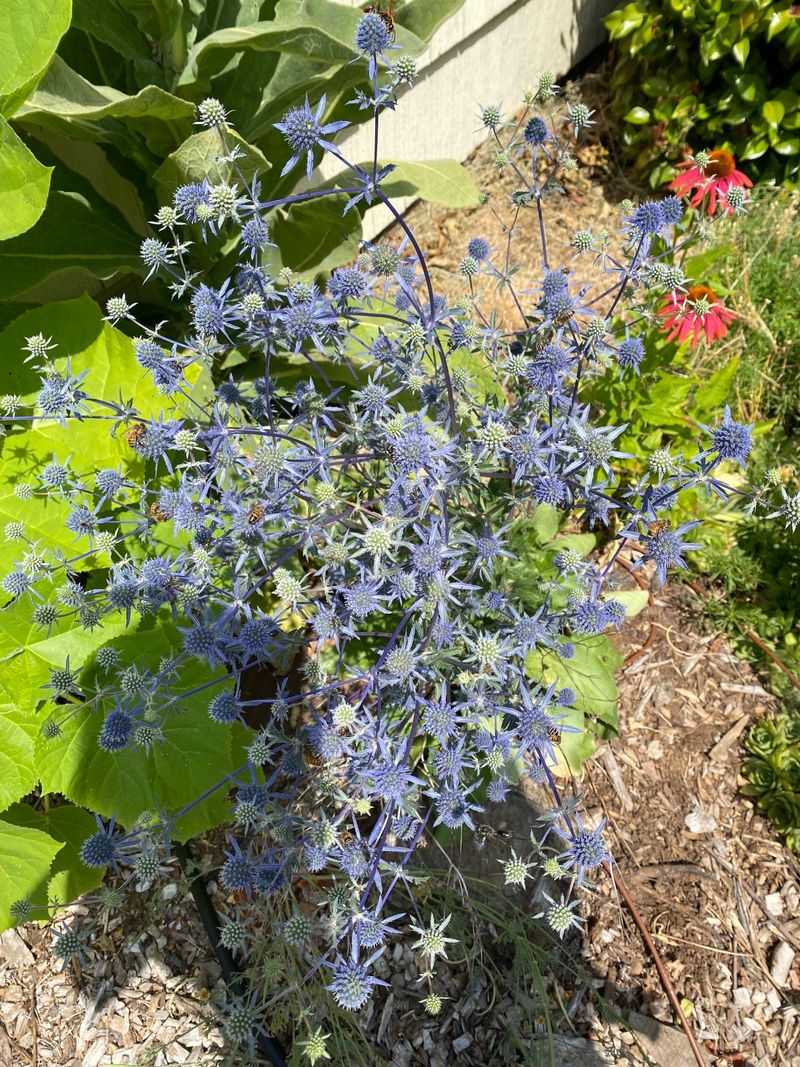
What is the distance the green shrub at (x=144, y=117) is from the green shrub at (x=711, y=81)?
158 centimetres

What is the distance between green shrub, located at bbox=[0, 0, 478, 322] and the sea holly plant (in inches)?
9.8

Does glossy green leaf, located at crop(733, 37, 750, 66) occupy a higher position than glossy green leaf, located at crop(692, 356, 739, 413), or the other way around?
glossy green leaf, located at crop(733, 37, 750, 66)

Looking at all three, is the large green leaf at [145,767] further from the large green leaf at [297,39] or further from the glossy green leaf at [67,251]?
the large green leaf at [297,39]

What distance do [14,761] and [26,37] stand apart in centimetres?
154

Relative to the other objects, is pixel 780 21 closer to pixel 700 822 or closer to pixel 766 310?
pixel 766 310

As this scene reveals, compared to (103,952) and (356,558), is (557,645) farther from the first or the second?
(103,952)

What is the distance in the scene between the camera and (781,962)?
6.82 ft

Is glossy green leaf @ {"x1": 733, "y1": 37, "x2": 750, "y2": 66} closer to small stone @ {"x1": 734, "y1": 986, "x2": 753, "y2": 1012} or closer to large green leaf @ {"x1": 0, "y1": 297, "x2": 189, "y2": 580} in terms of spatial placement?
large green leaf @ {"x1": 0, "y1": 297, "x2": 189, "y2": 580}

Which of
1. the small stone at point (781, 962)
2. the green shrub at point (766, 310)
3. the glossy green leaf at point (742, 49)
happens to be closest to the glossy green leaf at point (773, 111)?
the glossy green leaf at point (742, 49)

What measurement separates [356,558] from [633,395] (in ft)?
3.75

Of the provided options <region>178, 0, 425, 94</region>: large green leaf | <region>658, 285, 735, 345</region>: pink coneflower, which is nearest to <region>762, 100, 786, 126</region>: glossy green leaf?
<region>658, 285, 735, 345</region>: pink coneflower

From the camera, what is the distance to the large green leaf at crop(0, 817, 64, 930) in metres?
1.74

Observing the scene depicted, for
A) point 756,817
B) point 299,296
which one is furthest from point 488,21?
point 756,817

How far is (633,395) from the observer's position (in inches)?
94.0
